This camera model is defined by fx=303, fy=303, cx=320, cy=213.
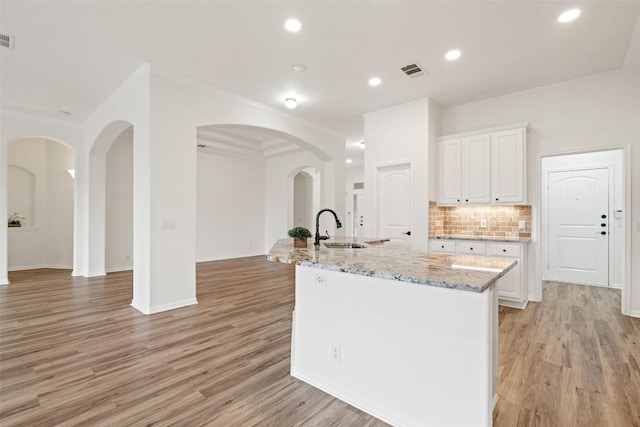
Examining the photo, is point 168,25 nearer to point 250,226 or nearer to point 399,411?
point 399,411

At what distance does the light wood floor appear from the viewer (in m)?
1.90

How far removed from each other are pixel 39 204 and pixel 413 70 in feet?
28.0

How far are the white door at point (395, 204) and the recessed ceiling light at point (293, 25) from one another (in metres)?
2.79

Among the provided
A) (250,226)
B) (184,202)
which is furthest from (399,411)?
(250,226)

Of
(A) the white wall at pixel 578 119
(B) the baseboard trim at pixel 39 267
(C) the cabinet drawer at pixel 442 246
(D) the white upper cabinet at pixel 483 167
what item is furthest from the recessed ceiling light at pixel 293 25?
(B) the baseboard trim at pixel 39 267

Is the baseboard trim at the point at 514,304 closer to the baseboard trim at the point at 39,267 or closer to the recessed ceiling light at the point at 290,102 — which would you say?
the recessed ceiling light at the point at 290,102

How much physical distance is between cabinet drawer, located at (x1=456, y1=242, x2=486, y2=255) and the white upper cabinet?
694 millimetres

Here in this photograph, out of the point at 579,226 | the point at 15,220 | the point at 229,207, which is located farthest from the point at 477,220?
the point at 15,220

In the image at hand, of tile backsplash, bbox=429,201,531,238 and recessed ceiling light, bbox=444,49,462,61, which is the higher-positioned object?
recessed ceiling light, bbox=444,49,462,61

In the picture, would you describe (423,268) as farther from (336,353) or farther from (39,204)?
(39,204)

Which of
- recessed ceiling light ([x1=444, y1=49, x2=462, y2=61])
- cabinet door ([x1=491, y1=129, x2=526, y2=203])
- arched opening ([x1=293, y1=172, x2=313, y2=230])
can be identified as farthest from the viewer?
arched opening ([x1=293, y1=172, x2=313, y2=230])

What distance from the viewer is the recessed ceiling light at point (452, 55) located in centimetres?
346

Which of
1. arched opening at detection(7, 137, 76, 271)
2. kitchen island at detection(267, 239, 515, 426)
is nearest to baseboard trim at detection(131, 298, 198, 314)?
kitchen island at detection(267, 239, 515, 426)

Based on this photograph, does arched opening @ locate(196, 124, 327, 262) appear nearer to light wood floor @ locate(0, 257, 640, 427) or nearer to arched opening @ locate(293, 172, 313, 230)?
arched opening @ locate(293, 172, 313, 230)
